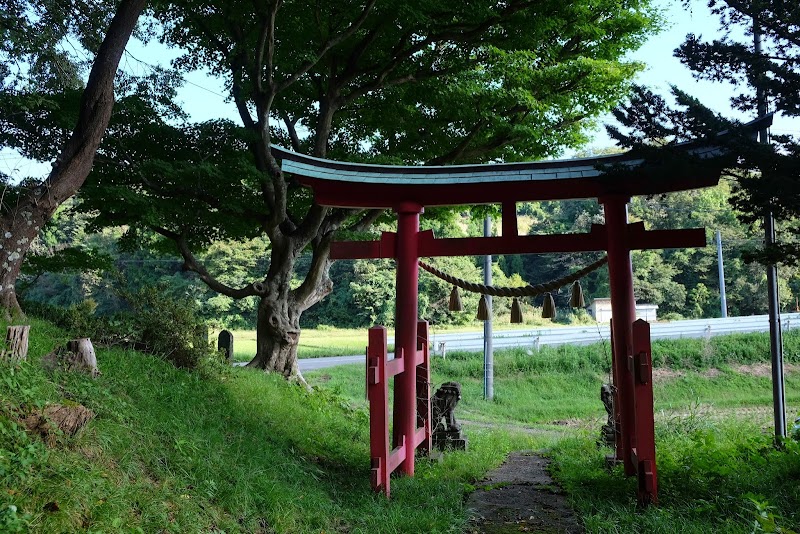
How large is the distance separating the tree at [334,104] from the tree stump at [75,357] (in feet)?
10.1

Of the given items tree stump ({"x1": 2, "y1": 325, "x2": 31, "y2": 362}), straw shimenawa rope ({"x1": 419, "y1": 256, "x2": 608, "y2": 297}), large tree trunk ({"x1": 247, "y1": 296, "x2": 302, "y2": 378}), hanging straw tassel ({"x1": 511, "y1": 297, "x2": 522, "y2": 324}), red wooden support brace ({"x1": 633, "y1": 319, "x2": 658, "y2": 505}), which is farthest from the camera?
large tree trunk ({"x1": 247, "y1": 296, "x2": 302, "y2": 378})

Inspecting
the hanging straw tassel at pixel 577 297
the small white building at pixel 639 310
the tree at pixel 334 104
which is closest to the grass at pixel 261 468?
the hanging straw tassel at pixel 577 297

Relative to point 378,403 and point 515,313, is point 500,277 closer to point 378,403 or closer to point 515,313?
point 515,313

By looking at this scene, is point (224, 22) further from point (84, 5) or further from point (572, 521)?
point (572, 521)

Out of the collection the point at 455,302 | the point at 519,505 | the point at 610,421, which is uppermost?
the point at 455,302

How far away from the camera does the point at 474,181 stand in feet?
22.1

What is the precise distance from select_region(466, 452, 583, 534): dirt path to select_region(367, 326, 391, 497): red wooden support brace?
2.85ft

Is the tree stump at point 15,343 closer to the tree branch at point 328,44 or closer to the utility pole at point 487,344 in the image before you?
the tree branch at point 328,44

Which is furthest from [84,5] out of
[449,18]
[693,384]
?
[693,384]

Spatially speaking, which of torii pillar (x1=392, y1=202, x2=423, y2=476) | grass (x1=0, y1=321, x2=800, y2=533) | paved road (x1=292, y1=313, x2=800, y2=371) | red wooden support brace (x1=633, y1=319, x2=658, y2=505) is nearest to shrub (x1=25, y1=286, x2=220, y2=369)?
grass (x1=0, y1=321, x2=800, y2=533)

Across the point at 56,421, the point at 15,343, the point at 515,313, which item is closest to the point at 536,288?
the point at 515,313

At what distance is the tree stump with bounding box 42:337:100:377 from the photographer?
542cm

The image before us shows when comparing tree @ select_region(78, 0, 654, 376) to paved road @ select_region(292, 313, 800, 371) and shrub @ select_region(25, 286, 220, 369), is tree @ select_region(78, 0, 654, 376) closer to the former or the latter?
shrub @ select_region(25, 286, 220, 369)

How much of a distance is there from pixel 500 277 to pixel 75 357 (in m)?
23.2
